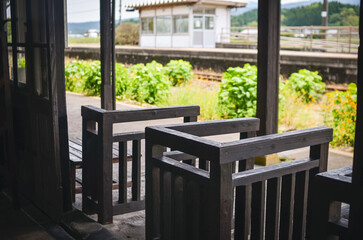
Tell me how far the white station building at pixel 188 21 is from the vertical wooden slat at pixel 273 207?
2605 cm

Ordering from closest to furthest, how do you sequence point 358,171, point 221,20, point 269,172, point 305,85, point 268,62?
point 358,171, point 269,172, point 268,62, point 305,85, point 221,20

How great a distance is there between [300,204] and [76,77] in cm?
1106

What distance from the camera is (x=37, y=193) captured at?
4.25 metres

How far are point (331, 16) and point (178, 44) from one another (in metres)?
44.5

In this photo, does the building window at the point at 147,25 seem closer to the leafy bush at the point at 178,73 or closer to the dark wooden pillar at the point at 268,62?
the leafy bush at the point at 178,73

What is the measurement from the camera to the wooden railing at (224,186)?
238cm

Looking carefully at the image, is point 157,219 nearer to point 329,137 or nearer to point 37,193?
point 329,137

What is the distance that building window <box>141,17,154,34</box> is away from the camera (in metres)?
31.6

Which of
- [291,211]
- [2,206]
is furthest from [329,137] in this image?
[2,206]

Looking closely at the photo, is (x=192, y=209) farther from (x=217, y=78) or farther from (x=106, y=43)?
(x=217, y=78)

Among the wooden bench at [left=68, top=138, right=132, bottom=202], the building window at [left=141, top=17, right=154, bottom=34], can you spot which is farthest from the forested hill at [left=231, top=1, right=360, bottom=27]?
the wooden bench at [left=68, top=138, right=132, bottom=202]

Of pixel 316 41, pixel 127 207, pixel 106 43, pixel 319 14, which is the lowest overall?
pixel 127 207

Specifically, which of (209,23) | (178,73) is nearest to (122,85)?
(178,73)

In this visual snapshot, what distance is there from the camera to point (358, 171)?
1.56 meters
